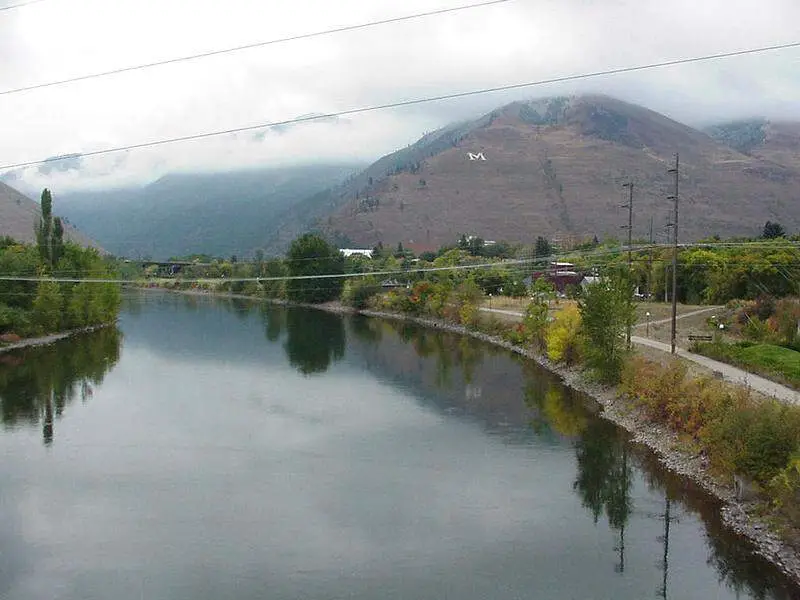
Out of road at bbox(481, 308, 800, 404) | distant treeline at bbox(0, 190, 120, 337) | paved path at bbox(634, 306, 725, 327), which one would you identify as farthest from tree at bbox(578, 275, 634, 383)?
distant treeline at bbox(0, 190, 120, 337)

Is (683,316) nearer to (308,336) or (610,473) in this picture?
(610,473)

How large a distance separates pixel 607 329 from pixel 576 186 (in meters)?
69.3

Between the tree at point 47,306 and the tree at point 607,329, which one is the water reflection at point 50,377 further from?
the tree at point 607,329

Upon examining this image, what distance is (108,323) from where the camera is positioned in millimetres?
38156

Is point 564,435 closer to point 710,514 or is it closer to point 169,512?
point 710,514

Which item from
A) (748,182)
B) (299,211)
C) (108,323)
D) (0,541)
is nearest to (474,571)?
(0,541)

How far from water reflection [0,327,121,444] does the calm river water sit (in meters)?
0.13

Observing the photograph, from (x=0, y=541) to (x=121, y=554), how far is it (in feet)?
6.12

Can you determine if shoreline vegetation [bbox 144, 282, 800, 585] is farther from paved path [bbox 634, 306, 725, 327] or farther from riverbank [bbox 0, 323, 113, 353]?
riverbank [bbox 0, 323, 113, 353]

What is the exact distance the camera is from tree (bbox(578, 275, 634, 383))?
19781 mm

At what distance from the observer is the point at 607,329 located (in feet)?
65.1

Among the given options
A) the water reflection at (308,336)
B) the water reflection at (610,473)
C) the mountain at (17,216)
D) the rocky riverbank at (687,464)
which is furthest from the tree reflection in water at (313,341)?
the mountain at (17,216)

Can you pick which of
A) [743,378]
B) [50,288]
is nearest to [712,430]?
[743,378]

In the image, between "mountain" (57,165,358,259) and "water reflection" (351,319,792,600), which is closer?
"water reflection" (351,319,792,600)
